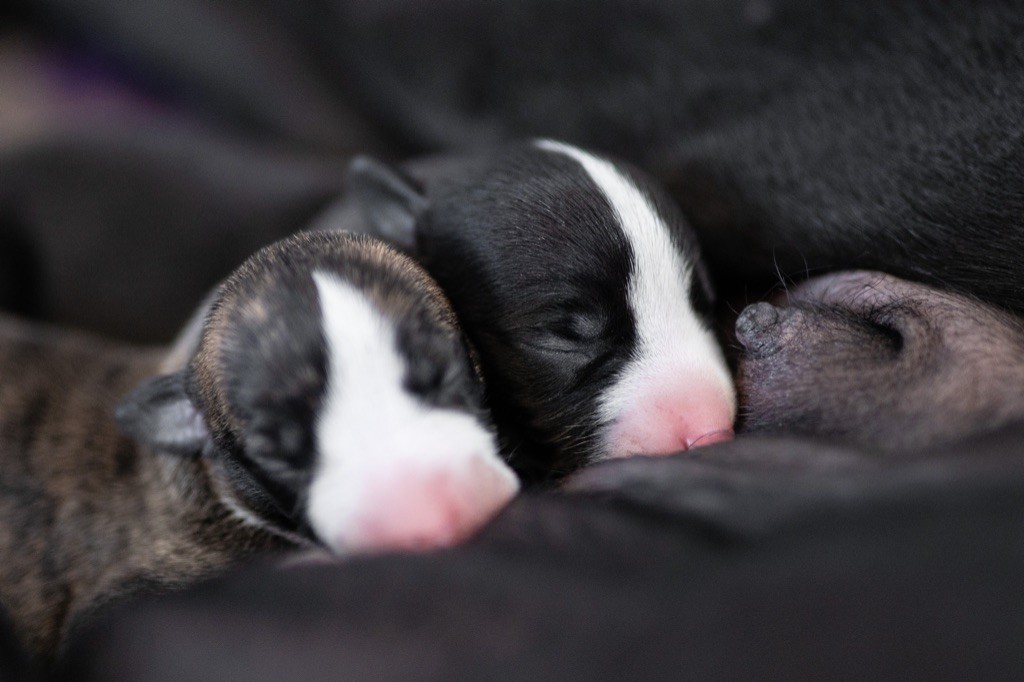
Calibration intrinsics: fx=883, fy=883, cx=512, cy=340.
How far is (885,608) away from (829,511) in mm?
88

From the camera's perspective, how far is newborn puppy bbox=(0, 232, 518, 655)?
3.43 ft

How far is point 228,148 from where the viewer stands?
85.3 inches

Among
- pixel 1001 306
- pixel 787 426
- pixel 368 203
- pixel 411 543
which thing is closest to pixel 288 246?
pixel 368 203

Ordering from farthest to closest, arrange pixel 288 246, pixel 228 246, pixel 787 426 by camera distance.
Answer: pixel 228 246 < pixel 288 246 < pixel 787 426

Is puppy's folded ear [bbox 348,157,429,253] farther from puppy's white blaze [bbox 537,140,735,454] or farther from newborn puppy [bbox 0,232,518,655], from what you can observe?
puppy's white blaze [bbox 537,140,735,454]

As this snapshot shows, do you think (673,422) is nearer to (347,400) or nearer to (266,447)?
(347,400)

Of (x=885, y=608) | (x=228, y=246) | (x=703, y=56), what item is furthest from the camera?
(x=228, y=246)

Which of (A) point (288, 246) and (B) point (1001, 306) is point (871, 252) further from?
(A) point (288, 246)

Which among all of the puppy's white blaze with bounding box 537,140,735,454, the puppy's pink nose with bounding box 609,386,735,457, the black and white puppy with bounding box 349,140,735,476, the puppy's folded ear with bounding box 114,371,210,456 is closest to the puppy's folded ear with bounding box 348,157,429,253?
the black and white puppy with bounding box 349,140,735,476

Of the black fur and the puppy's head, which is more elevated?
the black fur

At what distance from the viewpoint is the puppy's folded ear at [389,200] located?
1529 mm

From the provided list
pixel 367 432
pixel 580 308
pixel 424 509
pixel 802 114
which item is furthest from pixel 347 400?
pixel 802 114

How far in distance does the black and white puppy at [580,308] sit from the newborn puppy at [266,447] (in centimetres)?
11

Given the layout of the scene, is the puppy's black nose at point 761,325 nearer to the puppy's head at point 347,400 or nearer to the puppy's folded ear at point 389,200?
the puppy's head at point 347,400
